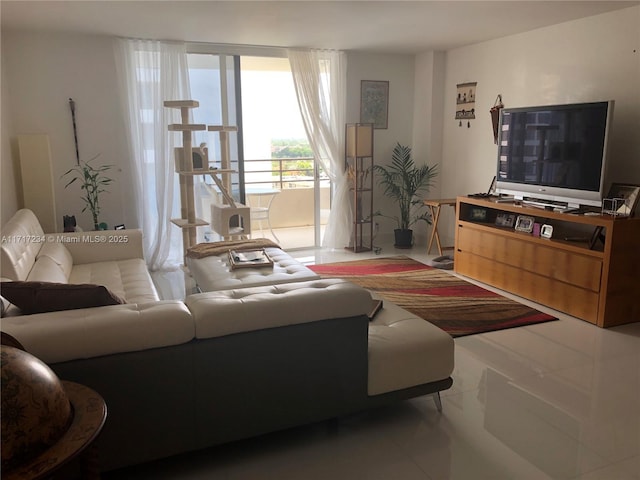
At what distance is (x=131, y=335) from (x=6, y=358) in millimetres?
606

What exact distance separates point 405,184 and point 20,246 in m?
4.31

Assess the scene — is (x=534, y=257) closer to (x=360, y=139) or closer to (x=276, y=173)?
(x=360, y=139)

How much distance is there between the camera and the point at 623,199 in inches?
147

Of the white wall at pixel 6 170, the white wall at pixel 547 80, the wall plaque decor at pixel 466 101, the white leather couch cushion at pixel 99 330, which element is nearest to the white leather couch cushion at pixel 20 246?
the white wall at pixel 6 170

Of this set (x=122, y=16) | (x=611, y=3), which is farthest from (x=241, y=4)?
(x=611, y=3)

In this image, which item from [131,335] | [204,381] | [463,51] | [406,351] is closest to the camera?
[131,335]

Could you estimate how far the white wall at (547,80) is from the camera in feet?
12.8

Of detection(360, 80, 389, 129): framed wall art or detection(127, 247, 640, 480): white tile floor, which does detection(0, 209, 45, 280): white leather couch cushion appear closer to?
detection(127, 247, 640, 480): white tile floor

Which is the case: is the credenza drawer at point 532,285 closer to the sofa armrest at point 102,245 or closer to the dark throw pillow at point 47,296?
the sofa armrest at point 102,245

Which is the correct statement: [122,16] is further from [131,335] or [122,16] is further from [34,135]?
[131,335]

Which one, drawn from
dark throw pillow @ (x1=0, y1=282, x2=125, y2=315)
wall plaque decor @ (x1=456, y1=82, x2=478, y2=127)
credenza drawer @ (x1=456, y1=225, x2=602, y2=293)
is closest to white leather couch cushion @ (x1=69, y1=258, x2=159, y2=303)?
dark throw pillow @ (x1=0, y1=282, x2=125, y2=315)

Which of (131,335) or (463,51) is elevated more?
(463,51)

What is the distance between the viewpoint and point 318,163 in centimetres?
595

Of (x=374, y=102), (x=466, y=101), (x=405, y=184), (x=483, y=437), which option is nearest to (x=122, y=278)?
(x=483, y=437)
